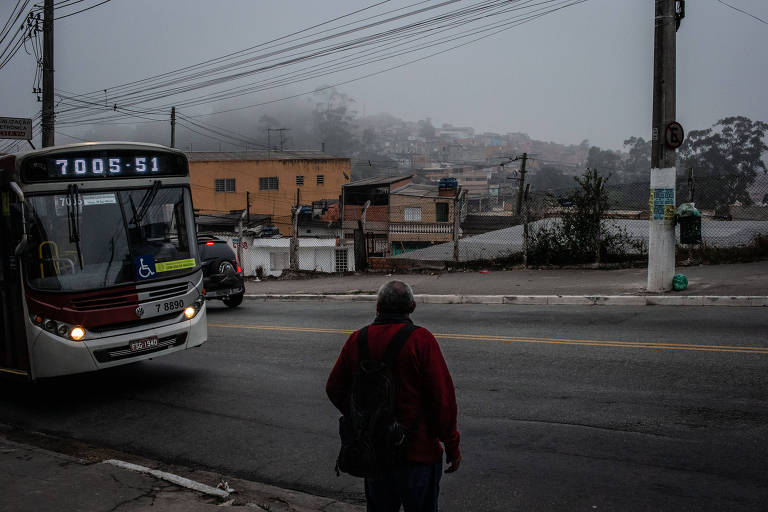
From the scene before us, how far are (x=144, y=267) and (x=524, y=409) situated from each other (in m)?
4.84

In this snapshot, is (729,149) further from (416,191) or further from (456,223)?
(456,223)

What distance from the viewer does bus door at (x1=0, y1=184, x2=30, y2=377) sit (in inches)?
308

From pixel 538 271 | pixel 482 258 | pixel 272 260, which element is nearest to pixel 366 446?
pixel 538 271

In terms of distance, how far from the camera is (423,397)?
12.0 ft

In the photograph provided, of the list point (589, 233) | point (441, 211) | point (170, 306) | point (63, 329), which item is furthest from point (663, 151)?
point (441, 211)

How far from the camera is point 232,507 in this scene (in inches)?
197

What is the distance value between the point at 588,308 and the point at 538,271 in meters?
5.26

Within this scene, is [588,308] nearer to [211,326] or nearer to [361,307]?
[361,307]

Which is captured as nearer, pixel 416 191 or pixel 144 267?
pixel 144 267

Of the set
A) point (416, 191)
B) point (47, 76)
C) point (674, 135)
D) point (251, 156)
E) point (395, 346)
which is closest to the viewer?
point (395, 346)

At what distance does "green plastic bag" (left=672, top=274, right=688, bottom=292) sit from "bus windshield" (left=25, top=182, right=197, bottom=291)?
9.40 meters

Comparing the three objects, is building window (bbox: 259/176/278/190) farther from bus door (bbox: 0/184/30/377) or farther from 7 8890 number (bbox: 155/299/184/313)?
bus door (bbox: 0/184/30/377)

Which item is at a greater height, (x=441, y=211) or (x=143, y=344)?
(x=441, y=211)

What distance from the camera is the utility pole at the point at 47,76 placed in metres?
20.2
